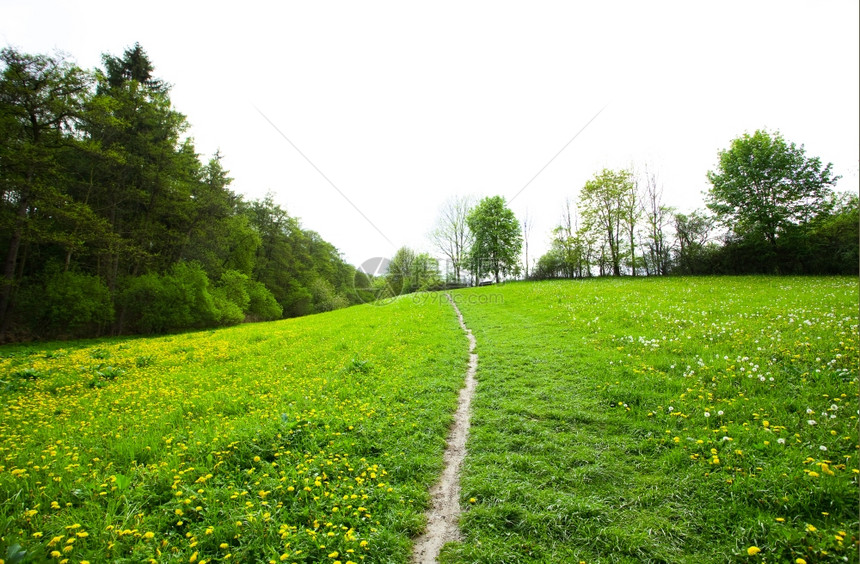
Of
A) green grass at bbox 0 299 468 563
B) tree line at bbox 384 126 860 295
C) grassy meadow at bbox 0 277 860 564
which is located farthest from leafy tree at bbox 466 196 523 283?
green grass at bbox 0 299 468 563

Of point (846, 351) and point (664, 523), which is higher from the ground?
point (846, 351)

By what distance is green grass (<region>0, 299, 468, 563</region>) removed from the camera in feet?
10.9

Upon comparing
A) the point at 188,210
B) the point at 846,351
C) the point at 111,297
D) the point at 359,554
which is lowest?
the point at 359,554

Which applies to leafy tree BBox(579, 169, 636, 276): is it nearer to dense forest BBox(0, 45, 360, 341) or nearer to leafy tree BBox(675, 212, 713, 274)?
leafy tree BBox(675, 212, 713, 274)

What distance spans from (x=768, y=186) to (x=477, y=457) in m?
42.8

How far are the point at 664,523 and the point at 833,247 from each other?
40.0 m

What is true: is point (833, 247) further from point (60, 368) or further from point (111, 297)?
point (111, 297)

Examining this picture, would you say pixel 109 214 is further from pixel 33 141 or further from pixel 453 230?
pixel 453 230

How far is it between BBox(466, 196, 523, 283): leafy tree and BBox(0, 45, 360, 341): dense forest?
30.5 meters

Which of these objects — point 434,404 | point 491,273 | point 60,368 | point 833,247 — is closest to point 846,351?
point 434,404

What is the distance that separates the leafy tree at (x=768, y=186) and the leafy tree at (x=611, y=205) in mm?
9425

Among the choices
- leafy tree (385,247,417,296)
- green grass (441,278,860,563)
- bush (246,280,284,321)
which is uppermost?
leafy tree (385,247,417,296)

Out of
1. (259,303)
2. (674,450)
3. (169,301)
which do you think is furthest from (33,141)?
(674,450)

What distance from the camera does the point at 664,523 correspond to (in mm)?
3471
